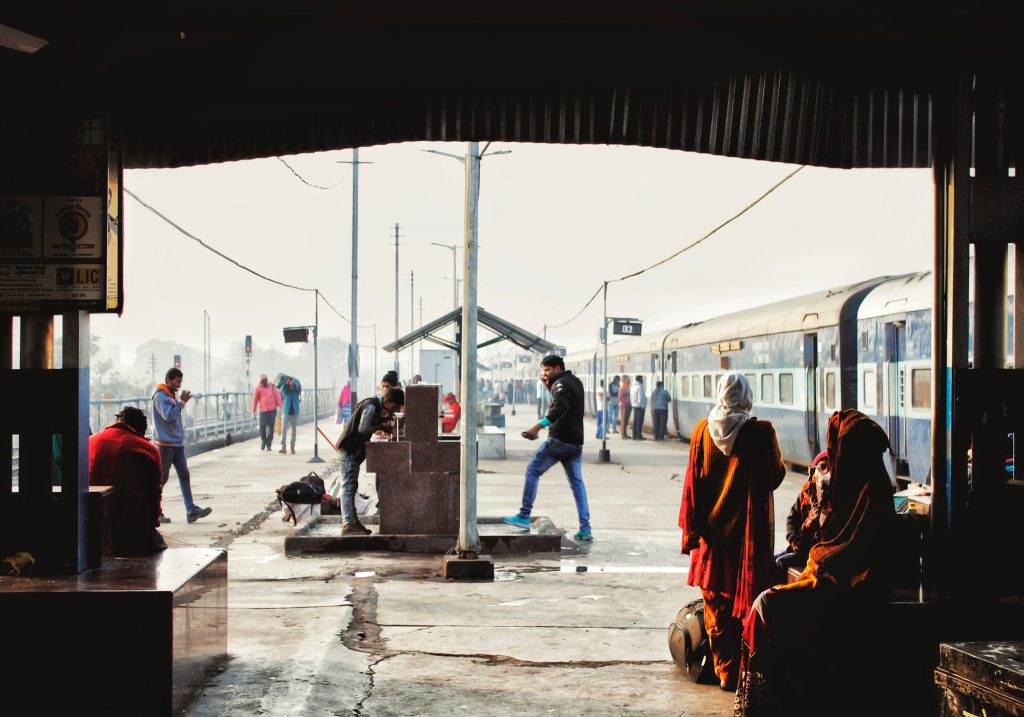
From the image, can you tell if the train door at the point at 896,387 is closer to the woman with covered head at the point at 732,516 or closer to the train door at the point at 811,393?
the train door at the point at 811,393

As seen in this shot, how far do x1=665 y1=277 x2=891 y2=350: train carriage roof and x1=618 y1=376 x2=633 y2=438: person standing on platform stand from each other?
479 centimetres

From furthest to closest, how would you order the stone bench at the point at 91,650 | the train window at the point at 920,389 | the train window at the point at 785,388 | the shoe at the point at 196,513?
the train window at the point at 785,388, the train window at the point at 920,389, the shoe at the point at 196,513, the stone bench at the point at 91,650

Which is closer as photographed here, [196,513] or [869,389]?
[196,513]

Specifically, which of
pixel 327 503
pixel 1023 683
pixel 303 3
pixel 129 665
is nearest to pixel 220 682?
pixel 129 665

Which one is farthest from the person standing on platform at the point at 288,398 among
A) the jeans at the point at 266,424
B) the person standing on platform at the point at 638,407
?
the person standing on platform at the point at 638,407

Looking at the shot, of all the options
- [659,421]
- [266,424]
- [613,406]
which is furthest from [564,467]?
[613,406]

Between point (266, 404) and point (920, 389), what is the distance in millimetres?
15067

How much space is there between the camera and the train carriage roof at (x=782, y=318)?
59.0 feet

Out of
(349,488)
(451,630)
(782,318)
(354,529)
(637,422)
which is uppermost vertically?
(782,318)

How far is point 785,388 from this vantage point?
20.2m

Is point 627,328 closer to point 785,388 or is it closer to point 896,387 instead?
point 785,388

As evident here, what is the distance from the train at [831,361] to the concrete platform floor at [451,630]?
3973 mm

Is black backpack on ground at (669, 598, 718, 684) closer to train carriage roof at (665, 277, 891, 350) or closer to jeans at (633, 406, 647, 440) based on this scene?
train carriage roof at (665, 277, 891, 350)

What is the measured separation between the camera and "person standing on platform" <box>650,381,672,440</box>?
30172 mm
